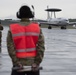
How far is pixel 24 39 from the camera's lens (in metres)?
6.46

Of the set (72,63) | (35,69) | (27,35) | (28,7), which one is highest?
(28,7)

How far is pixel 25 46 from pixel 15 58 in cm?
26

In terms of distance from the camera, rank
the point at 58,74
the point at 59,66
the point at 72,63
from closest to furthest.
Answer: the point at 58,74, the point at 59,66, the point at 72,63

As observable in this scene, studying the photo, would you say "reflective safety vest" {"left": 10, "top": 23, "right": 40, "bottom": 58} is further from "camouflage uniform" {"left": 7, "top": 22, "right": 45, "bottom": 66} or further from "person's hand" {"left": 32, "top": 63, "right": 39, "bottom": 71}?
"person's hand" {"left": 32, "top": 63, "right": 39, "bottom": 71}

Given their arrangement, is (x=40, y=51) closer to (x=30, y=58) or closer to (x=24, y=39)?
(x=30, y=58)

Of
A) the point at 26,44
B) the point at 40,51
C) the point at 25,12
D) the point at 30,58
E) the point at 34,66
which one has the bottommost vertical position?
the point at 34,66

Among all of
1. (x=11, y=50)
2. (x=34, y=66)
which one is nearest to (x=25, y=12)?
(x=11, y=50)

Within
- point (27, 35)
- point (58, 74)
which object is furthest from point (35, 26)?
point (58, 74)

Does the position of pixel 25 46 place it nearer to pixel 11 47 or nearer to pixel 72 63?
pixel 11 47

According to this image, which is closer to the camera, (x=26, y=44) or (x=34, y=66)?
(x=34, y=66)

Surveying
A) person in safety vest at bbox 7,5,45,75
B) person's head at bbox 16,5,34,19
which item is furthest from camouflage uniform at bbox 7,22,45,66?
person's head at bbox 16,5,34,19

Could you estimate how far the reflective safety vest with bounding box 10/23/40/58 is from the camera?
647 cm

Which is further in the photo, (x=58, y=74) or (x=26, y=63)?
(x=58, y=74)

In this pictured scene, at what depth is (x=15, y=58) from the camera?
6363 millimetres
